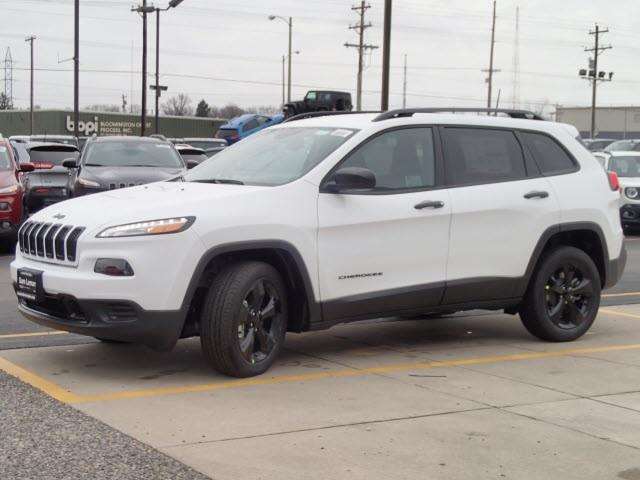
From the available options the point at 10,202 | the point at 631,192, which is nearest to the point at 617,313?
the point at 10,202

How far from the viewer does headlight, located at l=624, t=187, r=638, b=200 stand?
64.4ft

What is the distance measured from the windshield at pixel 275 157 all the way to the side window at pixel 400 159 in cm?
19

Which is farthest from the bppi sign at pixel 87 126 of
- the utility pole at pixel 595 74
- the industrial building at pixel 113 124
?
the utility pole at pixel 595 74

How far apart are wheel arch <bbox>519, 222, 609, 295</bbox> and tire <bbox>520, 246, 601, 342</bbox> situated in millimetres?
107

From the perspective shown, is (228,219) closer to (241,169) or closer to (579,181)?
(241,169)

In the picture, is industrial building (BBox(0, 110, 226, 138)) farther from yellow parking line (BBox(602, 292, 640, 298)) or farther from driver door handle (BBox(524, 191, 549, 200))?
driver door handle (BBox(524, 191, 549, 200))

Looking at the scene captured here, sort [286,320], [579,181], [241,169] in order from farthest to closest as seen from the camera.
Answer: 1. [579,181]
2. [241,169]
3. [286,320]

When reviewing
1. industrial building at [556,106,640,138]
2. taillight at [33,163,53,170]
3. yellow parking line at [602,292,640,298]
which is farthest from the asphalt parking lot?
industrial building at [556,106,640,138]

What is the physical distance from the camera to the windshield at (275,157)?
6.61 m

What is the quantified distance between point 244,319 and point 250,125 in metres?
34.6

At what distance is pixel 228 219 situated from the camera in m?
6.00

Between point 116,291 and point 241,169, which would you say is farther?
point 241,169

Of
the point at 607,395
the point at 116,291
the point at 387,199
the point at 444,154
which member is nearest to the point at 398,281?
the point at 387,199

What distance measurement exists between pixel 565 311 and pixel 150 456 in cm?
436
